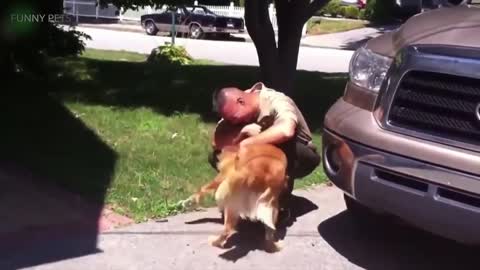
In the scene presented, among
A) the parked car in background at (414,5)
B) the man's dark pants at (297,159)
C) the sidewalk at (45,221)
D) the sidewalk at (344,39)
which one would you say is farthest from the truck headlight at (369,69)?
the sidewalk at (344,39)

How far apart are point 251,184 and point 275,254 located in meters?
0.52

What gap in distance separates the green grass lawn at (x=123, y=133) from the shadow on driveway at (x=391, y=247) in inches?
39.8

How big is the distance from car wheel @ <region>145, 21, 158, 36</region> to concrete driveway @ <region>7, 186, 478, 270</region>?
28.6m

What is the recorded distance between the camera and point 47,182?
5.52 m

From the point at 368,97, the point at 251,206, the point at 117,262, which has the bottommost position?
the point at 117,262

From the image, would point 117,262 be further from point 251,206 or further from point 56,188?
point 56,188

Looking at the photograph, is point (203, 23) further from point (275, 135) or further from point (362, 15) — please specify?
point (275, 135)

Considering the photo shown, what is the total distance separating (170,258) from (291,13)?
18.6 ft

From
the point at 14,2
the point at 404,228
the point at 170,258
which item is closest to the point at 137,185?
the point at 170,258

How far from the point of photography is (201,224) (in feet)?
16.5

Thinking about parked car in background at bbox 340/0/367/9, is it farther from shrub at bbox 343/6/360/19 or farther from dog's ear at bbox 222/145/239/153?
dog's ear at bbox 222/145/239/153

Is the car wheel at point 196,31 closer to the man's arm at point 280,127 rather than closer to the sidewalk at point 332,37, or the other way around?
the sidewalk at point 332,37

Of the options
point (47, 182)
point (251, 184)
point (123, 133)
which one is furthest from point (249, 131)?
point (123, 133)

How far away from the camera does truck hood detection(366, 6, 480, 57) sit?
3.92 metres
